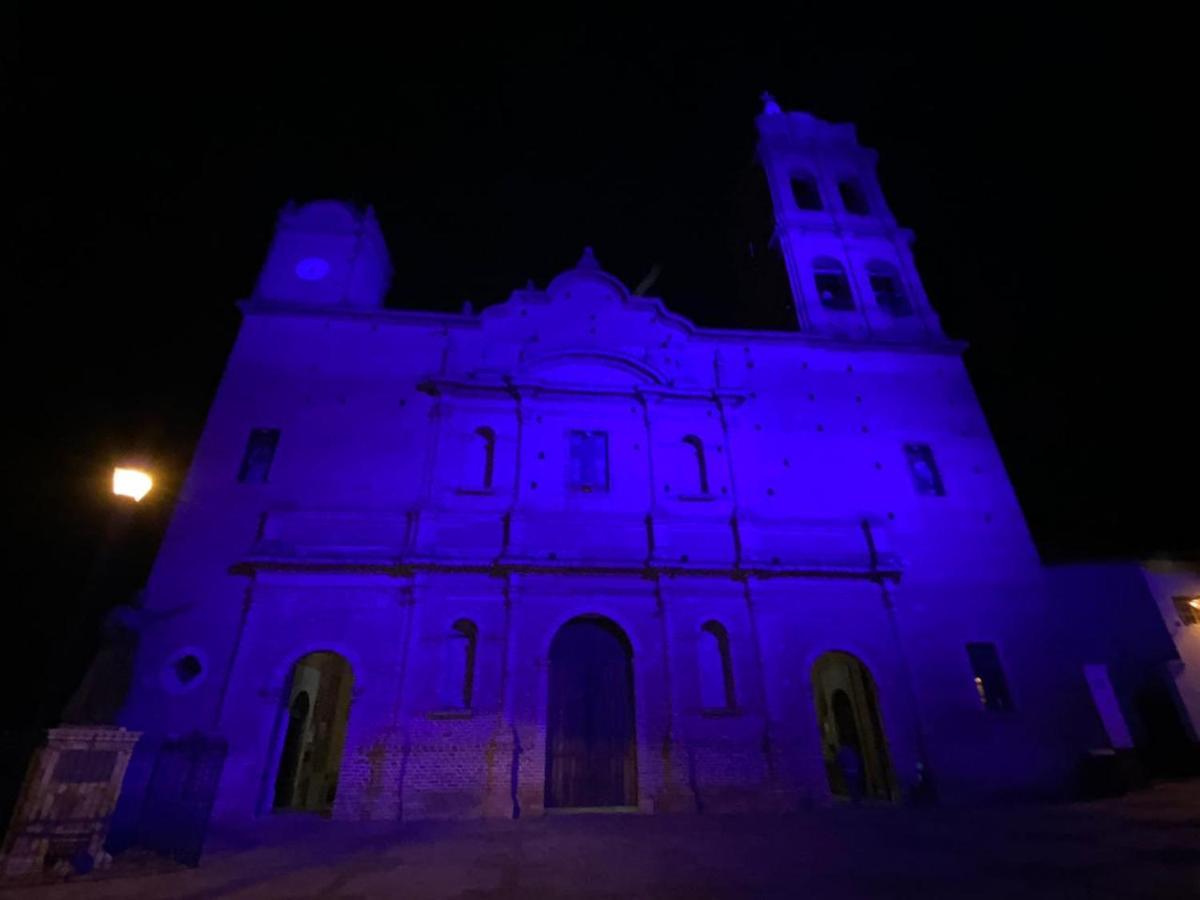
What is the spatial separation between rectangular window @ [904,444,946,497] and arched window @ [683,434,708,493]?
18.0ft

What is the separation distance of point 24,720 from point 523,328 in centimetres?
1557

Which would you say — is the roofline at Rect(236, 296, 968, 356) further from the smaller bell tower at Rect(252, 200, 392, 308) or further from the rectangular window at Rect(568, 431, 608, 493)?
the rectangular window at Rect(568, 431, 608, 493)

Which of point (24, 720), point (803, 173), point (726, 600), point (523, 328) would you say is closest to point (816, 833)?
point (726, 600)

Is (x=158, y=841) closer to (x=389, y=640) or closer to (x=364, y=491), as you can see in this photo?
(x=389, y=640)

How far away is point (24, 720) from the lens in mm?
14703

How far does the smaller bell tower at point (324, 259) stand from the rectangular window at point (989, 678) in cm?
1737

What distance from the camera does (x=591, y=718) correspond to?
12336 mm

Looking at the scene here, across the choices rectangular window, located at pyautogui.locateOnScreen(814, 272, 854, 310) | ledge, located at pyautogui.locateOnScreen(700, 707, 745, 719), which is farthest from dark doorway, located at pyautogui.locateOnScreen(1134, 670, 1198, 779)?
rectangular window, located at pyautogui.locateOnScreen(814, 272, 854, 310)

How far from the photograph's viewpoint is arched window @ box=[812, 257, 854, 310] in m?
18.8

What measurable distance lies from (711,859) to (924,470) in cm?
1217

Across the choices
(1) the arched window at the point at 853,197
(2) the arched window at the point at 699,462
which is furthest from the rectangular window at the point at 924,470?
(1) the arched window at the point at 853,197

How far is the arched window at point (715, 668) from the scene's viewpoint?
40.9 feet

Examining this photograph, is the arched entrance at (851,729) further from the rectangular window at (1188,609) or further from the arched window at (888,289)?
the arched window at (888,289)

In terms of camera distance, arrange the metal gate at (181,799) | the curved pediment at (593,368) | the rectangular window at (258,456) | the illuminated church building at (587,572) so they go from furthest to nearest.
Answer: the curved pediment at (593,368) < the rectangular window at (258,456) < the illuminated church building at (587,572) < the metal gate at (181,799)
